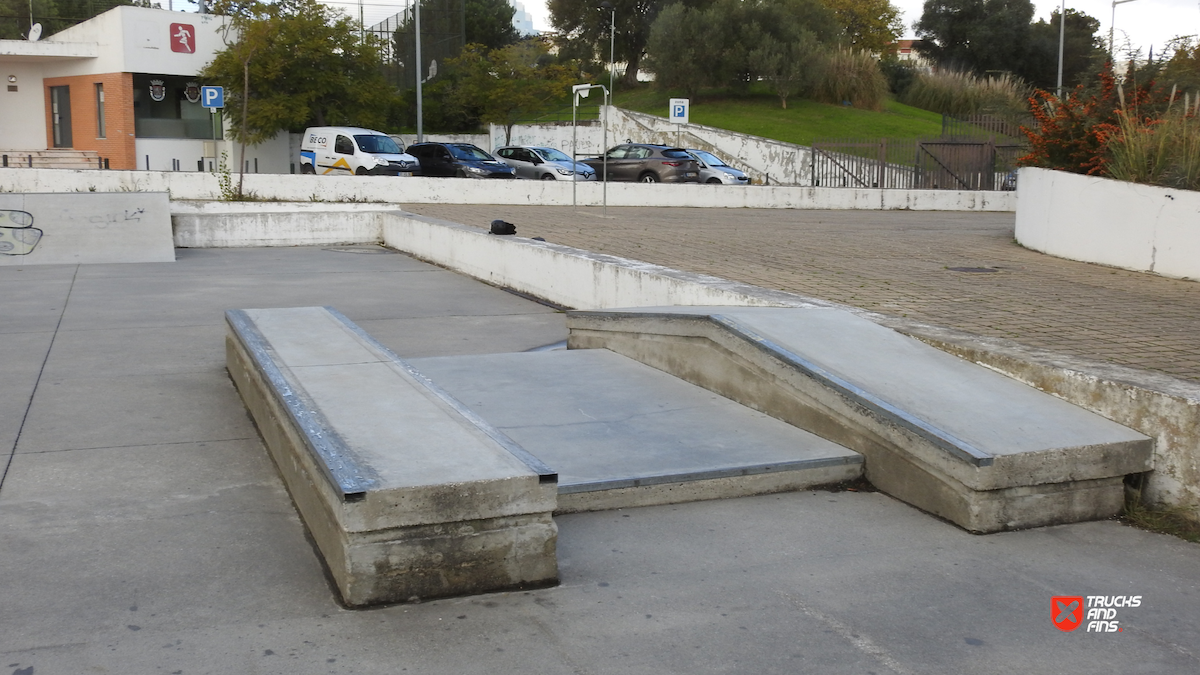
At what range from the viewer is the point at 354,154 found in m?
32.5

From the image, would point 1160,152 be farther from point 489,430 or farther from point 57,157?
point 57,157

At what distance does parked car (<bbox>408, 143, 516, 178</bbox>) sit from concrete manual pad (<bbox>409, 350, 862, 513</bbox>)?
2668 centimetres

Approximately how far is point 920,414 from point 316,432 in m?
2.74

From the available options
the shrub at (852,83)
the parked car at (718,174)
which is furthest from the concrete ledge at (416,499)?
the shrub at (852,83)

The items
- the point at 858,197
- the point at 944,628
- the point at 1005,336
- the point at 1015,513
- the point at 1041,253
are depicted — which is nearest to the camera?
the point at 944,628

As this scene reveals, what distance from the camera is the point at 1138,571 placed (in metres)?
4.41

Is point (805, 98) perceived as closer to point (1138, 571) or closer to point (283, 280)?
point (283, 280)

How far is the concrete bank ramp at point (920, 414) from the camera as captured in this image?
480 centimetres

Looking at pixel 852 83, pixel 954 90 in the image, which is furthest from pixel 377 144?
pixel 954 90

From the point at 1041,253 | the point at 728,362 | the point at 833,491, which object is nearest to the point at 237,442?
the point at 728,362

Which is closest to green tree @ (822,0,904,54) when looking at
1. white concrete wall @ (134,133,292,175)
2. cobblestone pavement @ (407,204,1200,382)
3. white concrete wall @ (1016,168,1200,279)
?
white concrete wall @ (134,133,292,175)

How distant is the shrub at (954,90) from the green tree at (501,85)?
18.3 meters

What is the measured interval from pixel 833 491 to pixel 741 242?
31.1 ft

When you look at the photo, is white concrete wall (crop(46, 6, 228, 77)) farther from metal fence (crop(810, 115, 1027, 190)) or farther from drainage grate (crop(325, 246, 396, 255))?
drainage grate (crop(325, 246, 396, 255))
